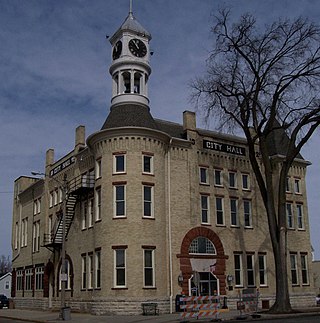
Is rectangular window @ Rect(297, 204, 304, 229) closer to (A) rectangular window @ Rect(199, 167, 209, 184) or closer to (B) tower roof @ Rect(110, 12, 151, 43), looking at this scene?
(A) rectangular window @ Rect(199, 167, 209, 184)

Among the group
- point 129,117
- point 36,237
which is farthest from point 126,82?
point 36,237

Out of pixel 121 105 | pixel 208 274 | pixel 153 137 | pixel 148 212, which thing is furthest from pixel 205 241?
pixel 121 105

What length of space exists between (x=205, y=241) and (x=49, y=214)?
16.3m

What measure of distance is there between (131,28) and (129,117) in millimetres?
8487

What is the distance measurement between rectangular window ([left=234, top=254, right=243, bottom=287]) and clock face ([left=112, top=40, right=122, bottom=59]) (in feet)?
60.0

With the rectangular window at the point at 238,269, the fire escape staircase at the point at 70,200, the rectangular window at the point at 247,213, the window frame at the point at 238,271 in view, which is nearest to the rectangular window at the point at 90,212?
the fire escape staircase at the point at 70,200

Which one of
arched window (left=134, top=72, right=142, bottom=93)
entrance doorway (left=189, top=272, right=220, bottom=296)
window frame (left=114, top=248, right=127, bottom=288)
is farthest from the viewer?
arched window (left=134, top=72, right=142, bottom=93)

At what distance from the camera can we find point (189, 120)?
39125 mm

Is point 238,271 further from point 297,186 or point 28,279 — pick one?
point 28,279

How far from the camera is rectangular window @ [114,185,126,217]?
34.2 meters

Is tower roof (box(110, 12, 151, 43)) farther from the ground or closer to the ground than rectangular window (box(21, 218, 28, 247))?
farther from the ground

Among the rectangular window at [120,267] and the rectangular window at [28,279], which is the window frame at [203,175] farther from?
the rectangular window at [28,279]

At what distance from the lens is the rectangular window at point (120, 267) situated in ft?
108

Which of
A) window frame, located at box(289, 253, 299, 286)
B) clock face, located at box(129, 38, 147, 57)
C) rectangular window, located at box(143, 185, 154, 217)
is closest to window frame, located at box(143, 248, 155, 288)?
rectangular window, located at box(143, 185, 154, 217)
